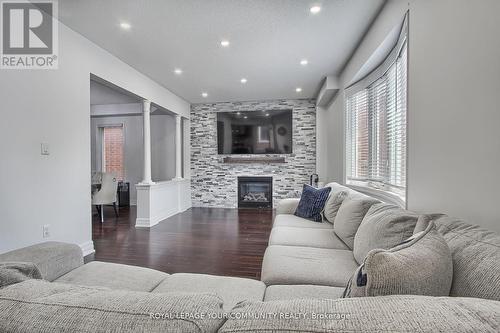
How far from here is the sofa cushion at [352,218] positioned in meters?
1.82

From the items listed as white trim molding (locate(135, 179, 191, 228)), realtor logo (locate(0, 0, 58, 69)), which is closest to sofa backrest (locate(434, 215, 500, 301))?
realtor logo (locate(0, 0, 58, 69))

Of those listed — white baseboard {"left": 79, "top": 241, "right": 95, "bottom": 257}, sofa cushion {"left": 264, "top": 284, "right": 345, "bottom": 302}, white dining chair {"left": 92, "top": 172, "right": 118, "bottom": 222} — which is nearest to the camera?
sofa cushion {"left": 264, "top": 284, "right": 345, "bottom": 302}

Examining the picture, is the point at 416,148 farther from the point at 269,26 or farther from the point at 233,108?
the point at 233,108

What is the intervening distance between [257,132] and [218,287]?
15.5ft

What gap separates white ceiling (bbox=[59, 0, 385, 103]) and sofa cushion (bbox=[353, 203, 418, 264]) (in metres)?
2.00

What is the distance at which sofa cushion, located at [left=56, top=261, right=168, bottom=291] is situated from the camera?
1183 millimetres

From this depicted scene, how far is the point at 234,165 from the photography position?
5.91 meters

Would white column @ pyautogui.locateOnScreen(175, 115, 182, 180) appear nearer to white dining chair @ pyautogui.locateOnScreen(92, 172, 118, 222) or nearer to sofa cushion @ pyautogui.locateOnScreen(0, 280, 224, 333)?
white dining chair @ pyautogui.locateOnScreen(92, 172, 118, 222)

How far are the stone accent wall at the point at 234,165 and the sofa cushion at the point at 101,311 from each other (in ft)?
17.4

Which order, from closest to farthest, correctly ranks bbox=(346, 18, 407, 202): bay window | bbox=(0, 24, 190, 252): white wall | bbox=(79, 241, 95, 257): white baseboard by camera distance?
bbox=(0, 24, 190, 252): white wall, bbox=(346, 18, 407, 202): bay window, bbox=(79, 241, 95, 257): white baseboard

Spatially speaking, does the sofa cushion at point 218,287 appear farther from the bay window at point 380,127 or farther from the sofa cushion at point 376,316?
the bay window at point 380,127

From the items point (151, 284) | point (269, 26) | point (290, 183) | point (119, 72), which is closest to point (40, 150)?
point (119, 72)

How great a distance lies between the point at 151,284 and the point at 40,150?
206 cm

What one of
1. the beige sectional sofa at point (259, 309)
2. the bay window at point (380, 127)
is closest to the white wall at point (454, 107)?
the bay window at point (380, 127)
